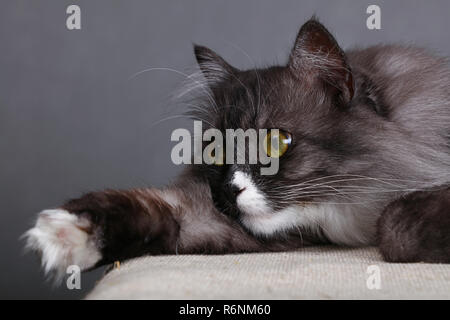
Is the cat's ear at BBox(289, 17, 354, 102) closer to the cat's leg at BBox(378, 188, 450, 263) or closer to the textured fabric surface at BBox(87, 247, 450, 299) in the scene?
the cat's leg at BBox(378, 188, 450, 263)

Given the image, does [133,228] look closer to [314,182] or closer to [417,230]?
[314,182]

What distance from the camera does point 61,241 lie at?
164cm

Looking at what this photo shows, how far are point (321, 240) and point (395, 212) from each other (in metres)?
0.37

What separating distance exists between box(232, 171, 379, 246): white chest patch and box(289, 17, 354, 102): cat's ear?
35cm

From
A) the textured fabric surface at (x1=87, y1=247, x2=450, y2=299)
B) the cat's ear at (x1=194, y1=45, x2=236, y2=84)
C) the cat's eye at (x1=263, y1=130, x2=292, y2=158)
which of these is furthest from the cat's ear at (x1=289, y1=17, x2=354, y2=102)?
the textured fabric surface at (x1=87, y1=247, x2=450, y2=299)

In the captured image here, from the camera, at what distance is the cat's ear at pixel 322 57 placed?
1.98m

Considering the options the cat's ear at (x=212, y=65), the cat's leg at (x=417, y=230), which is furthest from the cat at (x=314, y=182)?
the cat's ear at (x=212, y=65)

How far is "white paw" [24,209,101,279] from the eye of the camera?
5.37ft

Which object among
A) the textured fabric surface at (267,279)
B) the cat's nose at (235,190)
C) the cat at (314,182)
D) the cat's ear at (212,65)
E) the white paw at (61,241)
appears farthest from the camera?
the cat's ear at (212,65)

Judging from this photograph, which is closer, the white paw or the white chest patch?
the white paw

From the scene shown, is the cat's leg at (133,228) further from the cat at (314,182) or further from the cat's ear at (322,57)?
the cat's ear at (322,57)

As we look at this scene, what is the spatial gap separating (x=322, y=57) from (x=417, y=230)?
61 cm
